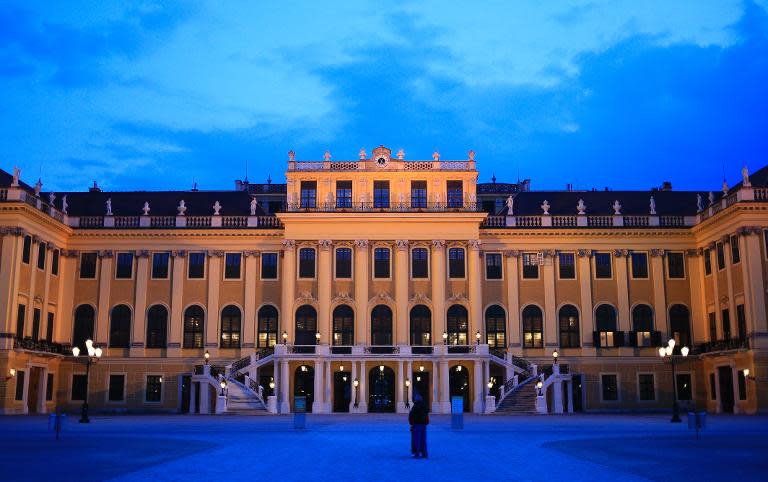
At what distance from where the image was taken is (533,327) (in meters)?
62.9

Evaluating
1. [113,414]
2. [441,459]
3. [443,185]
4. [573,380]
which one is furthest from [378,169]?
[441,459]

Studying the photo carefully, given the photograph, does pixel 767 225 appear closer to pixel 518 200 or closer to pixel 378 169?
pixel 518 200

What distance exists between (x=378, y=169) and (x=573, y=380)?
2080cm

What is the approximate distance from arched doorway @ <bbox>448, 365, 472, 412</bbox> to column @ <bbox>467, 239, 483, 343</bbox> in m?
2.22

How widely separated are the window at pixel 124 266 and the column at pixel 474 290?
24.8 meters

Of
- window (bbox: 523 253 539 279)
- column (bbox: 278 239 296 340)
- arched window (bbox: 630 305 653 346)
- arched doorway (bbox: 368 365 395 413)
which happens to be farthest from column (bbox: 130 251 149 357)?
arched window (bbox: 630 305 653 346)

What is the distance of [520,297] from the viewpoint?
63094 mm

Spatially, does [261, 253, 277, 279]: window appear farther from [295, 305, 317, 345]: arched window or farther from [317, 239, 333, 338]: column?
[317, 239, 333, 338]: column

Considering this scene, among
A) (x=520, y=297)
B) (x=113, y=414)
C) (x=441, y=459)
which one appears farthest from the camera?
(x=520, y=297)

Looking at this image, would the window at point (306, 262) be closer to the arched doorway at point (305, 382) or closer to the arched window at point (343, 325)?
the arched window at point (343, 325)

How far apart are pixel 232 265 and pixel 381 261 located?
11111 mm

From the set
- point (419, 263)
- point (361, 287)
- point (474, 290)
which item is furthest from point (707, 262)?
point (361, 287)

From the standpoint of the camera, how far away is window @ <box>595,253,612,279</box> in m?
63.4

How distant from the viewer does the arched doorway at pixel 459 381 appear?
6041 cm
